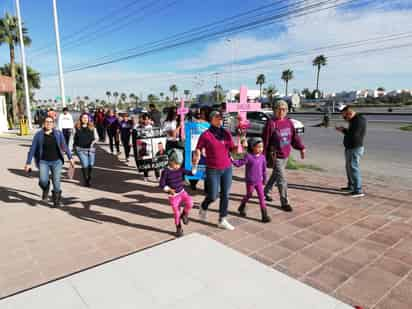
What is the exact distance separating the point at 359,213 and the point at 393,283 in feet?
6.29

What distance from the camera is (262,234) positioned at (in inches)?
153

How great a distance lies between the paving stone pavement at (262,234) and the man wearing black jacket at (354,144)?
12.5 inches

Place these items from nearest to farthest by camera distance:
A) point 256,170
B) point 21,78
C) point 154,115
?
point 256,170 → point 154,115 → point 21,78

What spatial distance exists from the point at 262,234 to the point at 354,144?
2.78 meters

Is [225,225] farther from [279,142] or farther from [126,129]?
[126,129]

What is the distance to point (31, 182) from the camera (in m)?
7.14

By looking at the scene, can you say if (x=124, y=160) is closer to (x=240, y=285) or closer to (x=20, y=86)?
(x=240, y=285)

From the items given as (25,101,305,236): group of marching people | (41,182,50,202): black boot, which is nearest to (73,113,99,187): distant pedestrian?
(25,101,305,236): group of marching people

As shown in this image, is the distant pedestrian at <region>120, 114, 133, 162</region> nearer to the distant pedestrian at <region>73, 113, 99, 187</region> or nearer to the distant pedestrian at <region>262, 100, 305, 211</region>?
the distant pedestrian at <region>73, 113, 99, 187</region>

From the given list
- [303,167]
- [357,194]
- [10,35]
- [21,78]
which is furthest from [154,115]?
[21,78]

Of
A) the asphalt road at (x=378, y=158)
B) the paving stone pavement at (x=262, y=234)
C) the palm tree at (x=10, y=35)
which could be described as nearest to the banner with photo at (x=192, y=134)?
the paving stone pavement at (x=262, y=234)

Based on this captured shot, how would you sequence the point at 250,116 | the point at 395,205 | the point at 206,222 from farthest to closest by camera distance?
1. the point at 250,116
2. the point at 395,205
3. the point at 206,222

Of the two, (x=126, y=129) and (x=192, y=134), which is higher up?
(x=192, y=134)

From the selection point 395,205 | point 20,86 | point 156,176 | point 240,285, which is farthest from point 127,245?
point 20,86
